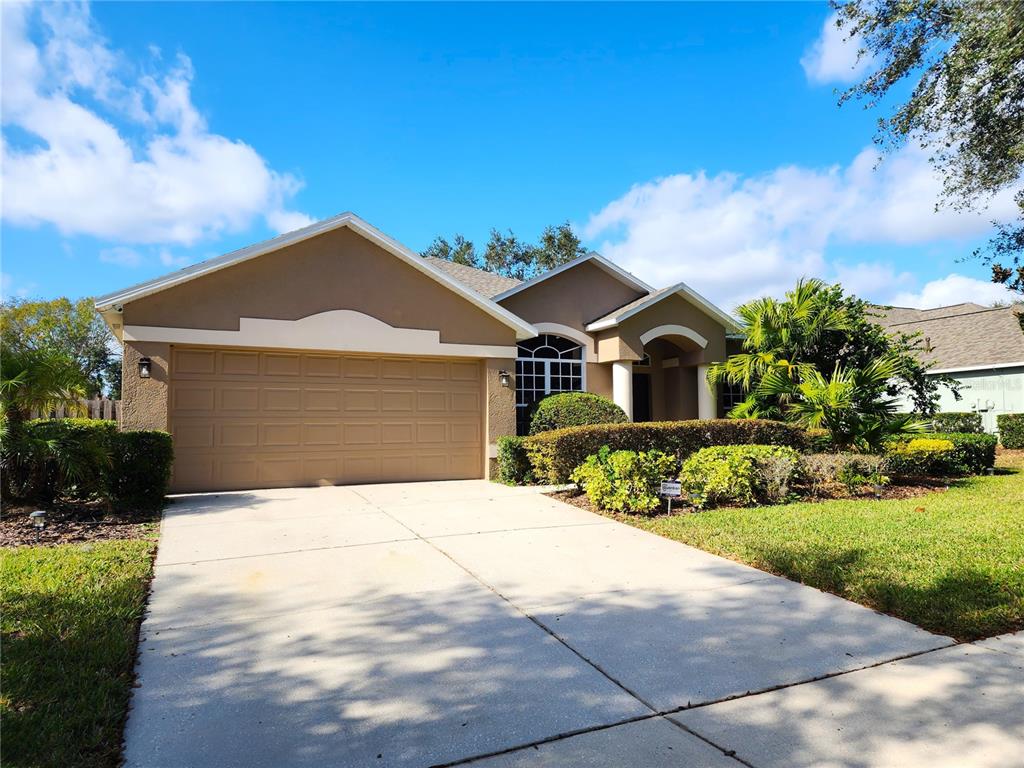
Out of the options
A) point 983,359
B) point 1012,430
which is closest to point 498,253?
point 983,359

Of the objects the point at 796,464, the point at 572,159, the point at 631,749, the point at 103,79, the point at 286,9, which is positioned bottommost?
the point at 631,749

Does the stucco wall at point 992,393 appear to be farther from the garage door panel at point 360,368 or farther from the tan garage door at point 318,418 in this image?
the garage door panel at point 360,368

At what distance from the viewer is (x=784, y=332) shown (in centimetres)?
1316

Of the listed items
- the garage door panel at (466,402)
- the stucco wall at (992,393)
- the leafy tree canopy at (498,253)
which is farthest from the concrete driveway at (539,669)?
the leafy tree canopy at (498,253)

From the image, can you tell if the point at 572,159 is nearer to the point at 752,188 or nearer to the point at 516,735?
the point at 752,188

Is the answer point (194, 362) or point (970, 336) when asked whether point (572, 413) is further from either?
point (970, 336)

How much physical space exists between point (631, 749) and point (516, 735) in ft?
1.74

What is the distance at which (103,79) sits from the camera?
955 cm

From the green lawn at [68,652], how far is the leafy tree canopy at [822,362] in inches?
439

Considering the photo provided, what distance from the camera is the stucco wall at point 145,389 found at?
988 cm

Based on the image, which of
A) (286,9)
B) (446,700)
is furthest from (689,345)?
(446,700)

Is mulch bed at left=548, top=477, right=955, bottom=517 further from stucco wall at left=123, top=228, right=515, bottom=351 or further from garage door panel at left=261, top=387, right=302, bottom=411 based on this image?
garage door panel at left=261, top=387, right=302, bottom=411

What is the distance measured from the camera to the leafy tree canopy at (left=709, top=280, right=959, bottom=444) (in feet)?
38.3

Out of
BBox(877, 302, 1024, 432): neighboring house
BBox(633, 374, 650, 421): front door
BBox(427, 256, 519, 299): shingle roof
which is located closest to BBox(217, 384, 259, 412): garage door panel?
BBox(427, 256, 519, 299): shingle roof
